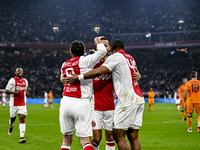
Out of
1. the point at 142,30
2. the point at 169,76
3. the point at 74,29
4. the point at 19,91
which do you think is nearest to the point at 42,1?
the point at 74,29

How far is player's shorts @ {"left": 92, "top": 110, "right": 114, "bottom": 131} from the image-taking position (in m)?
5.25

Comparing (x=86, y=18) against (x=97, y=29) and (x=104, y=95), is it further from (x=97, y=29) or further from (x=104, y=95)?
(x=104, y=95)

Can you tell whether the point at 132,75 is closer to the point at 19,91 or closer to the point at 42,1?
the point at 19,91

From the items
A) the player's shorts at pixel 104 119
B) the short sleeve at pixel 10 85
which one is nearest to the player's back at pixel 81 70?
the player's shorts at pixel 104 119

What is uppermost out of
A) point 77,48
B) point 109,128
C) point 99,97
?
point 77,48

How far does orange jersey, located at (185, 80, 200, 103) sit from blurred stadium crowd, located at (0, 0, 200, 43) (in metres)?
35.2

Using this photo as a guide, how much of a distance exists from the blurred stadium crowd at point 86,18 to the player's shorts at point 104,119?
3936cm

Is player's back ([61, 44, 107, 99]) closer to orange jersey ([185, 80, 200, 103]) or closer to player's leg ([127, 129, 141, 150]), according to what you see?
player's leg ([127, 129, 141, 150])

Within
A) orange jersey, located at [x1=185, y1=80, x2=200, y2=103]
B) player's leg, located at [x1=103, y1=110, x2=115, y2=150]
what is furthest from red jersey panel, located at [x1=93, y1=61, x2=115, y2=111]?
orange jersey, located at [x1=185, y1=80, x2=200, y2=103]

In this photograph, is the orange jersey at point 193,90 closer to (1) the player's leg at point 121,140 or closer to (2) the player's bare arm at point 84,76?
(1) the player's leg at point 121,140

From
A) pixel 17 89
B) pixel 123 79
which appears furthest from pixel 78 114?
pixel 17 89

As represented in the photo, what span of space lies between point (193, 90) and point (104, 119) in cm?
624

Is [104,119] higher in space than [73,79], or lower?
lower

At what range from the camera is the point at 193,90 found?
1036 cm
